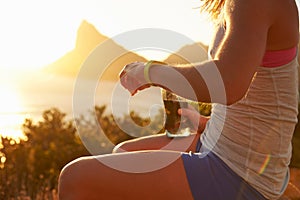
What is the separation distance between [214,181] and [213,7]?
83 centimetres

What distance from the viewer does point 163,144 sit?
3381 mm

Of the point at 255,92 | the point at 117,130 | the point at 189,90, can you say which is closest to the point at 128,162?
the point at 189,90

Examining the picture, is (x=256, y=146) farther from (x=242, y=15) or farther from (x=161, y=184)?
(x=242, y=15)

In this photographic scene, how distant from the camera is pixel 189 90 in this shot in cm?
226

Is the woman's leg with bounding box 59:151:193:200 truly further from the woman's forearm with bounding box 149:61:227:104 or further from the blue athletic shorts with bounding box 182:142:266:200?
the woman's forearm with bounding box 149:61:227:104

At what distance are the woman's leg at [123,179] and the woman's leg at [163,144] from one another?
0.83m

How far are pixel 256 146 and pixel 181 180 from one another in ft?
1.12

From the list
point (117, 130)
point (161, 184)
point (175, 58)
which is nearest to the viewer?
point (161, 184)

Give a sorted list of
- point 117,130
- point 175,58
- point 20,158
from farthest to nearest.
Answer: point 117,130 < point 20,158 < point 175,58

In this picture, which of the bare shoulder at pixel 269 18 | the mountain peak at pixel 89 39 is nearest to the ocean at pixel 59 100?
the mountain peak at pixel 89 39

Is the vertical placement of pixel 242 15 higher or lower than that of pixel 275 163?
higher

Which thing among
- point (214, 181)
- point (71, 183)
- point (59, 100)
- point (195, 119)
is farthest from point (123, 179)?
point (59, 100)

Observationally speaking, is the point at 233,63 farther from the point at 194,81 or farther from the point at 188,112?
the point at 188,112

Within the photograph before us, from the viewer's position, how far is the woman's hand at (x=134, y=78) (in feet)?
7.65
